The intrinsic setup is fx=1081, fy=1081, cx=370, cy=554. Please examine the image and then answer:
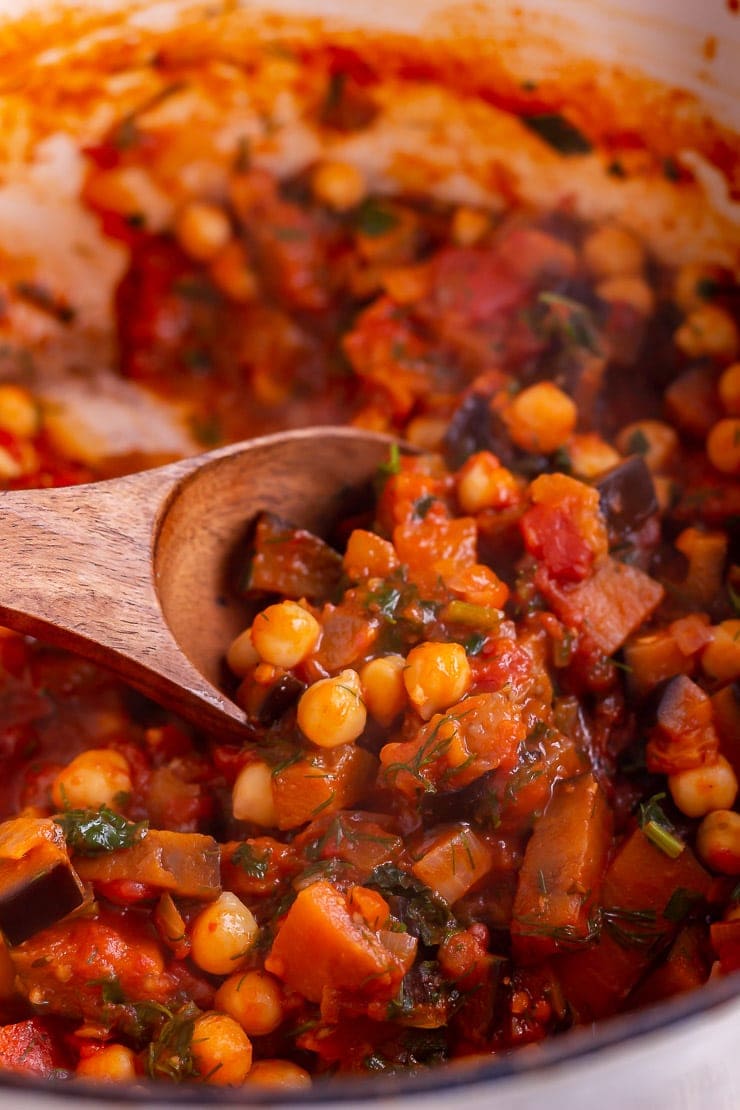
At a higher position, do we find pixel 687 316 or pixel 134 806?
pixel 687 316

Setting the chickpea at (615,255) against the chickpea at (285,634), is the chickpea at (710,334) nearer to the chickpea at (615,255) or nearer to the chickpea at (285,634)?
the chickpea at (615,255)

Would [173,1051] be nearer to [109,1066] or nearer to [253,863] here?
[109,1066]

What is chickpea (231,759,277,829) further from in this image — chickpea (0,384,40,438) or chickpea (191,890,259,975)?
chickpea (0,384,40,438)

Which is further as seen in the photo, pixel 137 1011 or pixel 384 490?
pixel 384 490

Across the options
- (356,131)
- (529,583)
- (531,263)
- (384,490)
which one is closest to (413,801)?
(529,583)

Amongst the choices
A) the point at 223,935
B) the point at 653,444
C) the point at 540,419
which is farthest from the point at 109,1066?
the point at 653,444

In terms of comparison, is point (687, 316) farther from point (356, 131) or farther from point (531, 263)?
point (356, 131)

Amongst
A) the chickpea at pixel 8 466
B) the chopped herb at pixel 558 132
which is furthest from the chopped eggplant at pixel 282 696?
the chopped herb at pixel 558 132
